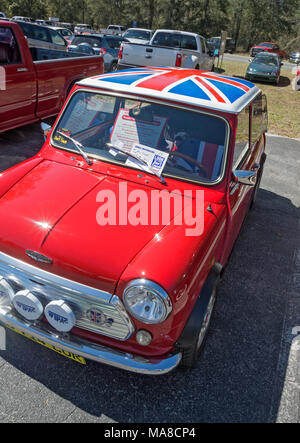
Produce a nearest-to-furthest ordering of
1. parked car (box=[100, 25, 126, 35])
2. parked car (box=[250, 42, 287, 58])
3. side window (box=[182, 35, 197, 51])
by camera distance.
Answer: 1. side window (box=[182, 35, 197, 51])
2. parked car (box=[250, 42, 287, 58])
3. parked car (box=[100, 25, 126, 35])

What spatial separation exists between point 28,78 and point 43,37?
6.35m

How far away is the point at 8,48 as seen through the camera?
6410 mm

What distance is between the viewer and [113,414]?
247 cm

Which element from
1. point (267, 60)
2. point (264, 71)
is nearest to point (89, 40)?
point (264, 71)

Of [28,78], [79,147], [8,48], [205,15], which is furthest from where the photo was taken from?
[205,15]

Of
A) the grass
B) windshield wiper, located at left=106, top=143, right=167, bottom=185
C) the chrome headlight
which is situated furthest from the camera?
the grass

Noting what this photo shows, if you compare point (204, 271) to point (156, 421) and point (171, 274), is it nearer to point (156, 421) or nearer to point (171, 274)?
point (171, 274)

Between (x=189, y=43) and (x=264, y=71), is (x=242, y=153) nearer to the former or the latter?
(x=189, y=43)

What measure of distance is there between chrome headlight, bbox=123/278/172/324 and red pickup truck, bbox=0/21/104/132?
526 centimetres

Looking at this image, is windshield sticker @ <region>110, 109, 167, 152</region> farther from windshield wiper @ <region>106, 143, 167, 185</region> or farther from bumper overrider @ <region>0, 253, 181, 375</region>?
bumper overrider @ <region>0, 253, 181, 375</region>

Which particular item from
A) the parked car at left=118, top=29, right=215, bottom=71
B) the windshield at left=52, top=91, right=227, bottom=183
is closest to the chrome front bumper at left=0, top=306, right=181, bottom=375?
the windshield at left=52, top=91, right=227, bottom=183

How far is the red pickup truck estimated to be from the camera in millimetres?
6266

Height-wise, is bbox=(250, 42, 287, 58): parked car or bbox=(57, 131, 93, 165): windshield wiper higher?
bbox=(250, 42, 287, 58): parked car
